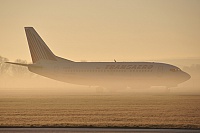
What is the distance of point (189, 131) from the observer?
2128 cm

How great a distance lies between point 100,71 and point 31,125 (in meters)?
48.6

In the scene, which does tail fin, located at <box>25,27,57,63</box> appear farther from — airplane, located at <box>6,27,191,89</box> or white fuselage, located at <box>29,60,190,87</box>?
white fuselage, located at <box>29,60,190,87</box>

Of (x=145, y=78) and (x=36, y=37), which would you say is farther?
(x=36, y=37)

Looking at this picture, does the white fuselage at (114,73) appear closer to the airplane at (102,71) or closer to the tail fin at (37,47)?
the airplane at (102,71)

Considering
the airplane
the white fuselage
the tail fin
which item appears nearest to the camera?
the white fuselage

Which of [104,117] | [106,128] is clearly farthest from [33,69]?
[106,128]

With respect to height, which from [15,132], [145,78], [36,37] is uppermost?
[36,37]

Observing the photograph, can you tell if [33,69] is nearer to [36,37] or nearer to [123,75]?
[36,37]

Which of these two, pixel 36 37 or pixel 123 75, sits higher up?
pixel 36 37

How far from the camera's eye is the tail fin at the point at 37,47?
80.1 meters

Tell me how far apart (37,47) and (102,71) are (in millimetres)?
16084

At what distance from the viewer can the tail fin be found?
80062mm

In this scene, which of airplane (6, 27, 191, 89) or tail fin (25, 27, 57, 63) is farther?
tail fin (25, 27, 57, 63)

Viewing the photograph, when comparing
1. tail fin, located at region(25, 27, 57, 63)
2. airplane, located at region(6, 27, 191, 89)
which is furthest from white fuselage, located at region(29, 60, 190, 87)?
tail fin, located at region(25, 27, 57, 63)
